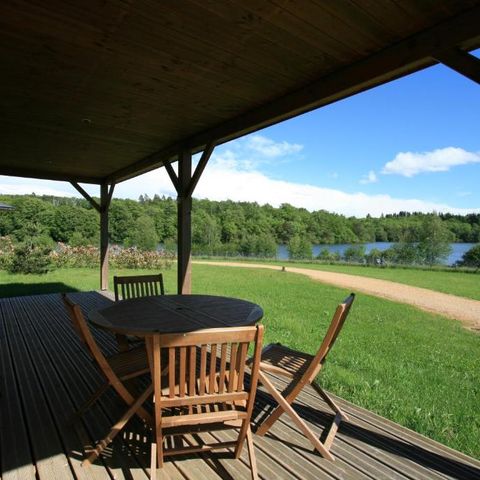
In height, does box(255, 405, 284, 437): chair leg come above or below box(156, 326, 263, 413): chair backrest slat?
below

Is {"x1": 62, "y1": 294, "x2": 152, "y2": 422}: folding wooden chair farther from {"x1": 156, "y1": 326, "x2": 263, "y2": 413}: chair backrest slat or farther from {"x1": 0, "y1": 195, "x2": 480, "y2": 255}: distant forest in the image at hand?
{"x1": 0, "y1": 195, "x2": 480, "y2": 255}: distant forest

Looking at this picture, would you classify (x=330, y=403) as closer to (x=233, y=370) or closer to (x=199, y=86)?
(x=233, y=370)

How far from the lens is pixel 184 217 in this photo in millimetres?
4324

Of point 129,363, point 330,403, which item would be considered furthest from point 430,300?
point 129,363

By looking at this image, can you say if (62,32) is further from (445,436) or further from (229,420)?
(445,436)

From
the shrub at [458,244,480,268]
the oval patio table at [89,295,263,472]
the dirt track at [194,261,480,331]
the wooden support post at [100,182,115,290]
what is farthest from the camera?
the shrub at [458,244,480,268]

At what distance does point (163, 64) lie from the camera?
2.49 m

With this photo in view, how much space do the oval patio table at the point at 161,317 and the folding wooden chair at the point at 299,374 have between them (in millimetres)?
313

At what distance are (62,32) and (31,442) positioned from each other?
2.39m

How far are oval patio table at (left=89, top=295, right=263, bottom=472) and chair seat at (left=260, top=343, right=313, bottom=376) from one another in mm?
278

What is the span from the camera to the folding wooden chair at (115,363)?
72.8 inches

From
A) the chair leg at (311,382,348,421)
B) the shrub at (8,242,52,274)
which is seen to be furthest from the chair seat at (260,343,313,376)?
the shrub at (8,242,52,274)

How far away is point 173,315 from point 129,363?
1.39ft

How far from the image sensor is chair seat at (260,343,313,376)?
2.21 m
